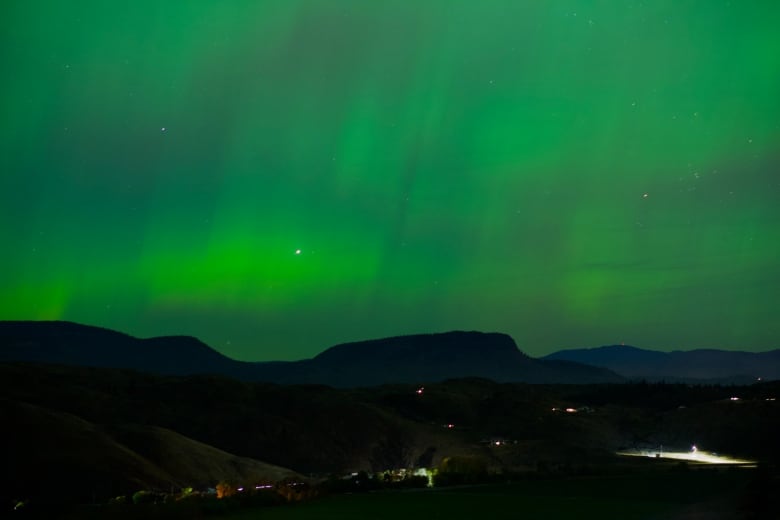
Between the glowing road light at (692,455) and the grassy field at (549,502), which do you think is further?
the glowing road light at (692,455)

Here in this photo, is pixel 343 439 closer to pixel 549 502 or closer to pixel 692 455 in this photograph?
pixel 692 455

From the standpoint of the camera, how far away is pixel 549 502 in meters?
38.9

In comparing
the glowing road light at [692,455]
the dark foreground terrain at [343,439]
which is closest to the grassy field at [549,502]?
the dark foreground terrain at [343,439]

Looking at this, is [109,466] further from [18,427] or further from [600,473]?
[600,473]

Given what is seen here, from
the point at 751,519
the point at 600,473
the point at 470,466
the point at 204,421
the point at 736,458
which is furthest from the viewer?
the point at 204,421

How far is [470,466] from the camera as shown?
Result: 52812 mm

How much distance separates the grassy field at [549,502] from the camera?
3450 centimetres

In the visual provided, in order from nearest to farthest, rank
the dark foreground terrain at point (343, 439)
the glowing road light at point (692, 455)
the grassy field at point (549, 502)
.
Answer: the grassy field at point (549, 502), the dark foreground terrain at point (343, 439), the glowing road light at point (692, 455)

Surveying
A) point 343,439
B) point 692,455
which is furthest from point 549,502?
point 343,439

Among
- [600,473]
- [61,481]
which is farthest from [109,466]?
[600,473]

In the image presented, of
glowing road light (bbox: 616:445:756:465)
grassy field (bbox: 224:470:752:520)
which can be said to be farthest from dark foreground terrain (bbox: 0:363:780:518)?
glowing road light (bbox: 616:445:756:465)

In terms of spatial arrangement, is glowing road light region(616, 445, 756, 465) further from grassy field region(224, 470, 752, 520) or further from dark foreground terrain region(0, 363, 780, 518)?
grassy field region(224, 470, 752, 520)

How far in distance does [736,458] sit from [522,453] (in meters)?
18.5

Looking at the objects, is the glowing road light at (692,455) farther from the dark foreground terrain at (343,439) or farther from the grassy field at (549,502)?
the grassy field at (549,502)
